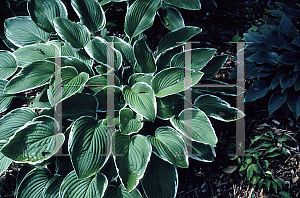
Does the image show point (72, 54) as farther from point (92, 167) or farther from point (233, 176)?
point (233, 176)

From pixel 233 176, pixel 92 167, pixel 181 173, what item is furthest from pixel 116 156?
pixel 233 176

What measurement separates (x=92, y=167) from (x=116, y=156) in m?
0.16

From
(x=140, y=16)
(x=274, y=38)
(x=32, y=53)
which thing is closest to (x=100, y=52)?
(x=140, y=16)

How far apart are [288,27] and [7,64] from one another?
2.40m

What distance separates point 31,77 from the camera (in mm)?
1877

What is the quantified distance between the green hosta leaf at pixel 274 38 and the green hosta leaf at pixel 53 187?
202 cm

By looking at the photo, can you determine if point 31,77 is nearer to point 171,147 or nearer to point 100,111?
point 100,111

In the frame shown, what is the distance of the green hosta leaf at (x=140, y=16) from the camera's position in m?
2.15

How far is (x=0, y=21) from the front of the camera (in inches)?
98.3

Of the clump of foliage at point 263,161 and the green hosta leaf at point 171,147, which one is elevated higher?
the green hosta leaf at point 171,147

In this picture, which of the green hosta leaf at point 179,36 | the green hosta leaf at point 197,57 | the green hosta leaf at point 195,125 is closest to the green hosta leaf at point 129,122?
the green hosta leaf at point 195,125

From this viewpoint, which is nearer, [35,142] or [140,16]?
[35,142]

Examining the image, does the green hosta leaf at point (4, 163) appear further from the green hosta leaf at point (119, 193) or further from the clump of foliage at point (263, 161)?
the clump of foliage at point (263, 161)

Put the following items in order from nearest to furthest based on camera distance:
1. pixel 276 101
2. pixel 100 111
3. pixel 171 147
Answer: pixel 171 147
pixel 100 111
pixel 276 101
